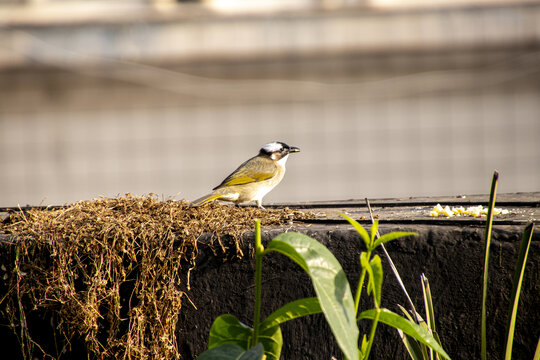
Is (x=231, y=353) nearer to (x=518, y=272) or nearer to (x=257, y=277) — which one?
(x=257, y=277)

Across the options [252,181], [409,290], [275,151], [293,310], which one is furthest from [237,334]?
[275,151]

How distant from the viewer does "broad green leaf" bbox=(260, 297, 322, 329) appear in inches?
69.0

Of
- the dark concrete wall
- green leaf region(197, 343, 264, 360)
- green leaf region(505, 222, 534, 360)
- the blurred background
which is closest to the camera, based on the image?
green leaf region(197, 343, 264, 360)

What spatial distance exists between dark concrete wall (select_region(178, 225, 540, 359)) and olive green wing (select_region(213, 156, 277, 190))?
2.28m

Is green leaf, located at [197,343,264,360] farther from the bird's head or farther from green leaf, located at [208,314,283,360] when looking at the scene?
the bird's head

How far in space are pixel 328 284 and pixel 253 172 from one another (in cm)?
393

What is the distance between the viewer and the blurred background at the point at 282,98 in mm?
9414

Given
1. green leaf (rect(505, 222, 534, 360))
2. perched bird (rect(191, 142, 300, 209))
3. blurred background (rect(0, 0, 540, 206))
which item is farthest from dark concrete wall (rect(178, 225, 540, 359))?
blurred background (rect(0, 0, 540, 206))

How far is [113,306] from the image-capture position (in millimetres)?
2873

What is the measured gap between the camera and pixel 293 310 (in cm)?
176

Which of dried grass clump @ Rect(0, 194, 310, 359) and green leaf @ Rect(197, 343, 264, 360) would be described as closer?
green leaf @ Rect(197, 343, 264, 360)

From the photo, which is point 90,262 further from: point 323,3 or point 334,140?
point 323,3

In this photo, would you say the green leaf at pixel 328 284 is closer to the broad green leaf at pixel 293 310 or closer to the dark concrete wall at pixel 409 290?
the broad green leaf at pixel 293 310

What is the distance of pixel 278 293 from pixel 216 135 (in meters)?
6.85
